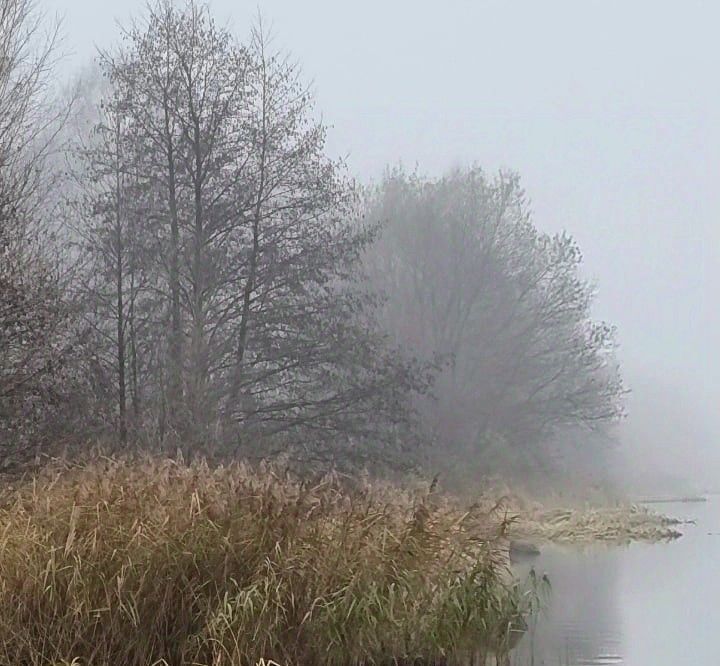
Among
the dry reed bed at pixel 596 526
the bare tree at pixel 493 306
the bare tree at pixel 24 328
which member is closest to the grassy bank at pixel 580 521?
the dry reed bed at pixel 596 526

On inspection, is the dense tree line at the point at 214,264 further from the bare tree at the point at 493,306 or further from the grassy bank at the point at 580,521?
the bare tree at the point at 493,306

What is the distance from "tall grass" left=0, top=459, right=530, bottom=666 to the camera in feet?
24.5

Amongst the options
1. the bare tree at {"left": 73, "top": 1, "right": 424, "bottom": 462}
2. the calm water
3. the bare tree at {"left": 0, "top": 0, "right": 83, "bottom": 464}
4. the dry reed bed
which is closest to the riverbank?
the dry reed bed

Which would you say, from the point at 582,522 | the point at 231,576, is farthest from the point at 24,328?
the point at 582,522

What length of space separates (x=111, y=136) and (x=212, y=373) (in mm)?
5087

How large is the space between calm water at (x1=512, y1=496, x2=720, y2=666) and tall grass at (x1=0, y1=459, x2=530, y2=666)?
1.17 m

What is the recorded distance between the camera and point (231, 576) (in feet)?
26.2

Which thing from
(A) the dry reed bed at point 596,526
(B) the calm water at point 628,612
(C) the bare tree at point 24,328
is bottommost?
(B) the calm water at point 628,612

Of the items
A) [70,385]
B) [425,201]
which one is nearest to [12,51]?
[70,385]

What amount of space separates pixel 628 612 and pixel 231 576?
6753 mm

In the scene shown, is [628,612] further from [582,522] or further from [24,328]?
[582,522]

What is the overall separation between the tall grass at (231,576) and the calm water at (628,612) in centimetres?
117

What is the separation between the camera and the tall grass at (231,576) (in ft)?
24.5

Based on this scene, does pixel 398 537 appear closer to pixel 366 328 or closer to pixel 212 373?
pixel 212 373
